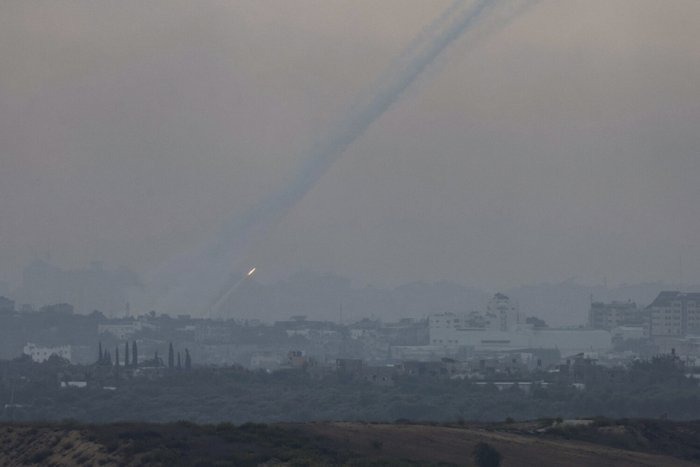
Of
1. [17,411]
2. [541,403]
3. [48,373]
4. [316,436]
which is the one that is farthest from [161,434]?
[48,373]

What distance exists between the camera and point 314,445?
50469 millimetres

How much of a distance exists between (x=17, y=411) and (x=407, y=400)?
100 feet

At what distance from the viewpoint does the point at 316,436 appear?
172 ft

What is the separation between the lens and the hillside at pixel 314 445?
48.2m

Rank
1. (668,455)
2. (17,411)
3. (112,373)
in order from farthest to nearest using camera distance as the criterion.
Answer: (112,373) < (17,411) < (668,455)

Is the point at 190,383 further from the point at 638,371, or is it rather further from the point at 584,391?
the point at 638,371

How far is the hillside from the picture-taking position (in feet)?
158

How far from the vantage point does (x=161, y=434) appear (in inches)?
2021

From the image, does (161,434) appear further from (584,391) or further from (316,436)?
(584,391)

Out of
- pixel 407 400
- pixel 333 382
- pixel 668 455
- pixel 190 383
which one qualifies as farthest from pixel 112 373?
pixel 668 455

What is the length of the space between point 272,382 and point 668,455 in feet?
310

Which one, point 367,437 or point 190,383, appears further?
point 190,383

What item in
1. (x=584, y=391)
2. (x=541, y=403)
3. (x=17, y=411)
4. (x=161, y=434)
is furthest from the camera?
(x=584, y=391)

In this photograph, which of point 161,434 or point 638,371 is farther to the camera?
point 638,371
